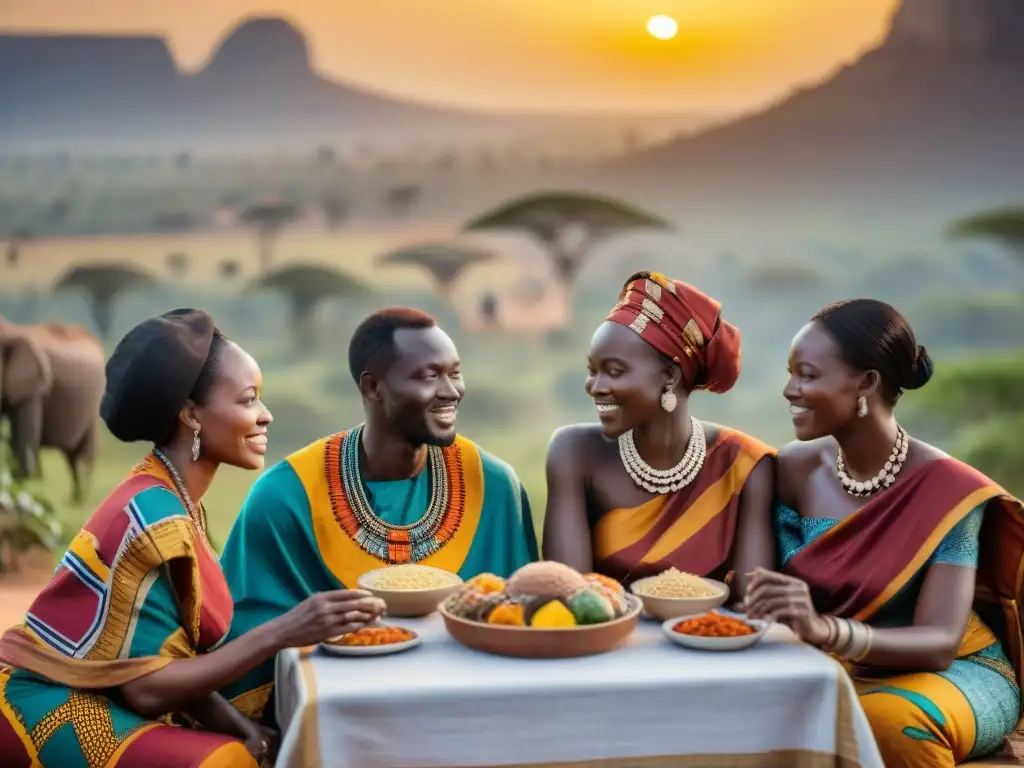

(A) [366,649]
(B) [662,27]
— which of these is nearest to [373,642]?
(A) [366,649]

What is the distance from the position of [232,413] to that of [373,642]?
70cm

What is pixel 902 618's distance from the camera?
324cm

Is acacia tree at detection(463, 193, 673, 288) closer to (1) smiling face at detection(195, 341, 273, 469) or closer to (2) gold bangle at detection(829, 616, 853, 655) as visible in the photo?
(1) smiling face at detection(195, 341, 273, 469)

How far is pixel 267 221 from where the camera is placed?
30.3 ft

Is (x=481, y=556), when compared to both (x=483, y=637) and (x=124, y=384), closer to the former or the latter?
(x=483, y=637)

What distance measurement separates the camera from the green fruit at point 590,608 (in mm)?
2699

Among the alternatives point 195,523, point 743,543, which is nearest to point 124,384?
point 195,523

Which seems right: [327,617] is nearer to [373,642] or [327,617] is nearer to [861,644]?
[373,642]

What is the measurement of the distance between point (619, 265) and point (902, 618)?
21.2 feet

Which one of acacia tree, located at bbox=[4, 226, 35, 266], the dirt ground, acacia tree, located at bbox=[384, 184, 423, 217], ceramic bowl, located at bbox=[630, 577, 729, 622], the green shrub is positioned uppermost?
acacia tree, located at bbox=[384, 184, 423, 217]

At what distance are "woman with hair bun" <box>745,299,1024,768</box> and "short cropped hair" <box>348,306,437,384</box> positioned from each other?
1.11 m

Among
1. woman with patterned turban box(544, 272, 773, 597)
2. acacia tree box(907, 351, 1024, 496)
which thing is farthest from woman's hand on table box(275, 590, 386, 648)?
acacia tree box(907, 351, 1024, 496)

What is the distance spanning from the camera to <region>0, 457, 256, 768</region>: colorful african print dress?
8.82 ft

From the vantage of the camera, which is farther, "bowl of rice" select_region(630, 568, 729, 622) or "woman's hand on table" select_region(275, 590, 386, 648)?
"bowl of rice" select_region(630, 568, 729, 622)
